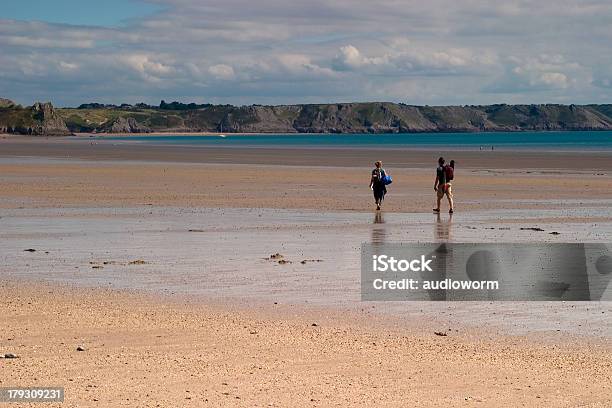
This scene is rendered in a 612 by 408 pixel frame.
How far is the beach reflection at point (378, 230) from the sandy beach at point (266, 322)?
61 mm

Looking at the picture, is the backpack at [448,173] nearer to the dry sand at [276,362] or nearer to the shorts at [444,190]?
the shorts at [444,190]

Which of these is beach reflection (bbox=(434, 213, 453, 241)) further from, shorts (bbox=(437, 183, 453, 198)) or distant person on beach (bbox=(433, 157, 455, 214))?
shorts (bbox=(437, 183, 453, 198))

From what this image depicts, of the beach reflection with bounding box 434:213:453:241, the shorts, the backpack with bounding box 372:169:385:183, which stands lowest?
the beach reflection with bounding box 434:213:453:241

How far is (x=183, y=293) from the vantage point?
1489cm

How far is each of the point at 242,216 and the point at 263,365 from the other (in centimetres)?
1710

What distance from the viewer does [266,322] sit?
41.8 ft

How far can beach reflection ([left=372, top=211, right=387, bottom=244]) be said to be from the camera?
21688 millimetres

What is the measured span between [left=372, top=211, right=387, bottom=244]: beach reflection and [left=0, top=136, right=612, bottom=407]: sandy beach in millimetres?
61

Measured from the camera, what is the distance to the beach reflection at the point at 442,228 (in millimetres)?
22250

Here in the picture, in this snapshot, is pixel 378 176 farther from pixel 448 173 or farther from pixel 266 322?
pixel 266 322

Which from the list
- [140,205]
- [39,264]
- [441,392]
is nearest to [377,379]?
[441,392]

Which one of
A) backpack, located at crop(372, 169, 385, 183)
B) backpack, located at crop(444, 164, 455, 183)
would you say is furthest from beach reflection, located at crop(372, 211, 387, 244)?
backpack, located at crop(444, 164, 455, 183)

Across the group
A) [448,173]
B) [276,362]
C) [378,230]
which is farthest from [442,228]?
[276,362]

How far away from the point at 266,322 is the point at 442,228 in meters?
12.2
